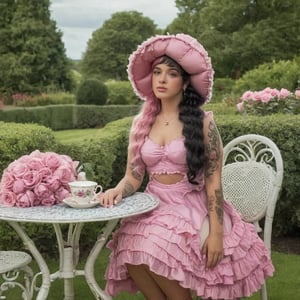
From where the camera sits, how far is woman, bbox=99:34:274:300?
8.52ft

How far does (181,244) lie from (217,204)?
0.95ft

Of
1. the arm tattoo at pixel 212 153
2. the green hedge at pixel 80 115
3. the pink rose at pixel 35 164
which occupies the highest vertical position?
the arm tattoo at pixel 212 153

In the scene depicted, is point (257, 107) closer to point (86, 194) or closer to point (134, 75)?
point (134, 75)

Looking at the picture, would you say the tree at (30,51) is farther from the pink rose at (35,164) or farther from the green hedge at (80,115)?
the pink rose at (35,164)

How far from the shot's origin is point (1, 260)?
3047mm

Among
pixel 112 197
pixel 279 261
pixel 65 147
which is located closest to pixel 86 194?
pixel 112 197

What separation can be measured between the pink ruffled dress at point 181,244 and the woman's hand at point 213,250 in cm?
2

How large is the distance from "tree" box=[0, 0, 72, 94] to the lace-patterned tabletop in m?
27.7

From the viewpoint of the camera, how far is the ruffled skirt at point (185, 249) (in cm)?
255

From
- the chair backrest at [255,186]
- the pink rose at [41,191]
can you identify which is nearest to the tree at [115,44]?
the chair backrest at [255,186]

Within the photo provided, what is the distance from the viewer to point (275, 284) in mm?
4234

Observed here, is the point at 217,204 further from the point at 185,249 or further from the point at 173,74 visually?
the point at 173,74

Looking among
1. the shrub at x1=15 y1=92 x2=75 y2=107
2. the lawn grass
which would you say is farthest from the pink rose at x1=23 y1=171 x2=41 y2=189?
the shrub at x1=15 y1=92 x2=75 y2=107

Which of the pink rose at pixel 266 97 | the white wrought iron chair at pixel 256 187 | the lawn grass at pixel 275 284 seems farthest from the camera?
the pink rose at pixel 266 97
